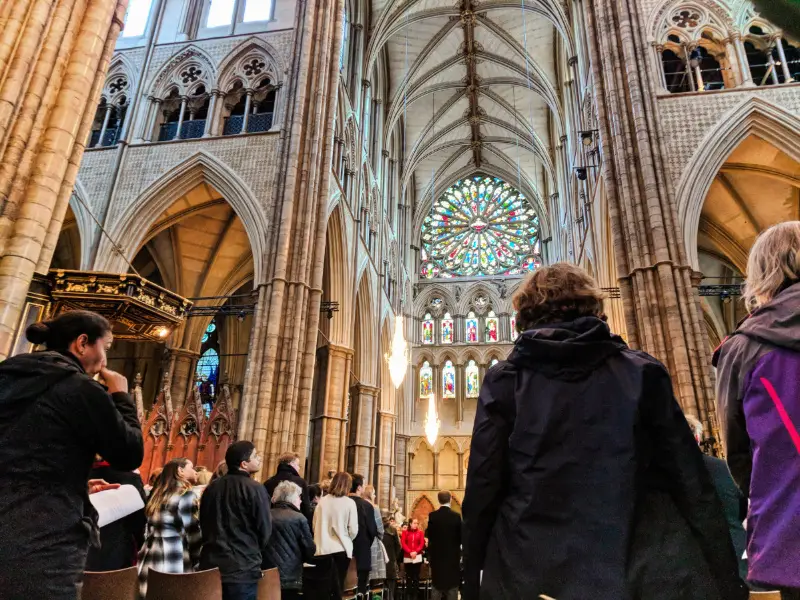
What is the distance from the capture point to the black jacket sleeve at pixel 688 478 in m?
1.39

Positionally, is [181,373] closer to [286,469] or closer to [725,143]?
[286,469]

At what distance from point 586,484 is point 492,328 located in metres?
25.8

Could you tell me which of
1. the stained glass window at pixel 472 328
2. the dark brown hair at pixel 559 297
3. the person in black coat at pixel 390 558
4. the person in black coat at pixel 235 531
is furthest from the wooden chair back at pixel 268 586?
the stained glass window at pixel 472 328

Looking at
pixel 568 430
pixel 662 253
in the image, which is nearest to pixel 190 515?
pixel 568 430

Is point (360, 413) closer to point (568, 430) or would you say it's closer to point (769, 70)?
point (769, 70)

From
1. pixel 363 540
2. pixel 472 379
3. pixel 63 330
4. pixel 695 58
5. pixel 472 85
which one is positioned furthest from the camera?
pixel 472 379

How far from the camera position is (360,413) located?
18734 mm

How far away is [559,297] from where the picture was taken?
5.65 feet

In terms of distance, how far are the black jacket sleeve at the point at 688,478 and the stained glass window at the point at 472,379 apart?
80.4 feet

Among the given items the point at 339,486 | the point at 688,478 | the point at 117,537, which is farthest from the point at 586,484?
the point at 339,486

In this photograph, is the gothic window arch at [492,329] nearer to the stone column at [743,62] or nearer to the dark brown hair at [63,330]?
the stone column at [743,62]

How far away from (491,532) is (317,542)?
3.89 m

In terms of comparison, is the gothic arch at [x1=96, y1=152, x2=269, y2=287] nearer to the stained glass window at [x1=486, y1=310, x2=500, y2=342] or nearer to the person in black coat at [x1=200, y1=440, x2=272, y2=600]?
the person in black coat at [x1=200, y1=440, x2=272, y2=600]

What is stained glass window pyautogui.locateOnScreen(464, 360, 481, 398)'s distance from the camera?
1020 inches
